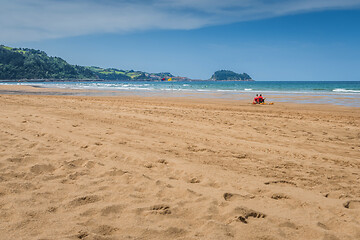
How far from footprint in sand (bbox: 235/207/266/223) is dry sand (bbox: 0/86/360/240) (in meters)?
0.01

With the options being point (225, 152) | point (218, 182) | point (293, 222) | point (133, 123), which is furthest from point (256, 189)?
point (133, 123)

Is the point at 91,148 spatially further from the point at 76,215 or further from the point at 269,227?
the point at 269,227

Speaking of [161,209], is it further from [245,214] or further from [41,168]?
[41,168]

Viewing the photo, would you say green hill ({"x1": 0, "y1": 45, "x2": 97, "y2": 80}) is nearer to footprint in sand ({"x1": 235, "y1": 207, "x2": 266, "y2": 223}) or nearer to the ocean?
the ocean

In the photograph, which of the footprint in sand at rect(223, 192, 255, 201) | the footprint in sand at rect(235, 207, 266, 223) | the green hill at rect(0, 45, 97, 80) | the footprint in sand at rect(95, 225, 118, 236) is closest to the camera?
the footprint in sand at rect(95, 225, 118, 236)

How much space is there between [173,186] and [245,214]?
3.70 ft

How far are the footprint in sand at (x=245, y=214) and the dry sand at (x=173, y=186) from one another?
0.04 feet

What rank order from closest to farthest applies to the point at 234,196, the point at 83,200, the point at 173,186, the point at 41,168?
the point at 83,200, the point at 234,196, the point at 173,186, the point at 41,168

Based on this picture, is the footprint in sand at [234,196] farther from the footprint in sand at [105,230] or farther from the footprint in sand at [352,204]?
the footprint in sand at [105,230]

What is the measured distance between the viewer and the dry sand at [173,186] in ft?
9.24

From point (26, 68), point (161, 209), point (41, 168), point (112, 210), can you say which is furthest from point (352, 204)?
point (26, 68)

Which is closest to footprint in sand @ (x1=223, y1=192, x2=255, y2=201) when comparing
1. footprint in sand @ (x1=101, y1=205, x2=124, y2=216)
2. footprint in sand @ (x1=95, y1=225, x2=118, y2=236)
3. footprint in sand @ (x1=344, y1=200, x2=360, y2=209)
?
footprint in sand @ (x1=344, y1=200, x2=360, y2=209)

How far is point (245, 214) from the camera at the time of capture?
313 centimetres

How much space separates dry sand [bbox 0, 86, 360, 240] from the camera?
282 cm
